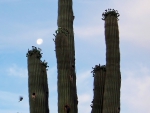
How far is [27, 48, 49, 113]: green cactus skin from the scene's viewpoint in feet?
61.1

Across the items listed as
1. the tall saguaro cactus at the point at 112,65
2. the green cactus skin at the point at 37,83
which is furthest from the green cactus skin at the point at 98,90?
the green cactus skin at the point at 37,83

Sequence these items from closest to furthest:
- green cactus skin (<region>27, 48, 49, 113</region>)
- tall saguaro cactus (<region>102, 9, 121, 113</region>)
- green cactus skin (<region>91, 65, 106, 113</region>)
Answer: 1. tall saguaro cactus (<region>102, 9, 121, 113</region>)
2. green cactus skin (<region>27, 48, 49, 113</region>)
3. green cactus skin (<region>91, 65, 106, 113</region>)

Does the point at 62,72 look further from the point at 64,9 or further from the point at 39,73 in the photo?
the point at 64,9

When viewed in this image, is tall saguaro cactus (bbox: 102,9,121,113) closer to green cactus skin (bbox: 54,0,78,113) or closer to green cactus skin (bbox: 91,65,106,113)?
green cactus skin (bbox: 91,65,106,113)

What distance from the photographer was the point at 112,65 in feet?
60.1

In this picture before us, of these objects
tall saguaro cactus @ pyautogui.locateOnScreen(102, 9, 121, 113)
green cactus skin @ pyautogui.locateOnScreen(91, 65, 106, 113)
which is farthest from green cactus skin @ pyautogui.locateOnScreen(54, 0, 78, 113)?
tall saguaro cactus @ pyautogui.locateOnScreen(102, 9, 121, 113)

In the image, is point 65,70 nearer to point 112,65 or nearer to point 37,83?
point 37,83

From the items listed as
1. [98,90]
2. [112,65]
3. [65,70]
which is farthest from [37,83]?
[112,65]

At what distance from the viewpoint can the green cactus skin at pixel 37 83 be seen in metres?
18.6

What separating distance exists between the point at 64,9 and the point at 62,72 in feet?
11.5

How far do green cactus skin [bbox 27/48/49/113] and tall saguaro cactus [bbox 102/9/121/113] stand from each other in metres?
2.91

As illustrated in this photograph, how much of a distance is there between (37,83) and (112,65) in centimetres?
358

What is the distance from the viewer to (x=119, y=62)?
731 inches

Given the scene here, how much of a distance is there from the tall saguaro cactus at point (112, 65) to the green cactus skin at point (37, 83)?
2913mm
